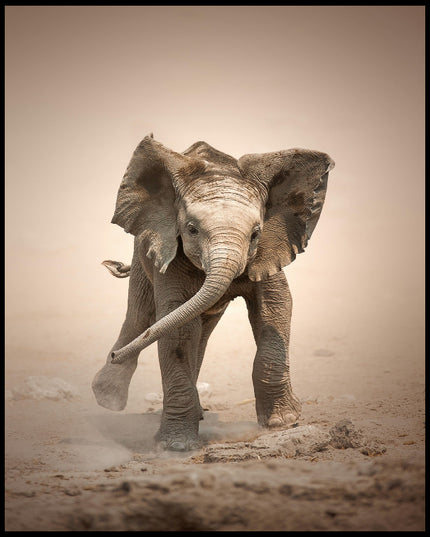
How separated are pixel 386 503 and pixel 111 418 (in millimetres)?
4582

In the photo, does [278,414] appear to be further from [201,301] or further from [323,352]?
[323,352]

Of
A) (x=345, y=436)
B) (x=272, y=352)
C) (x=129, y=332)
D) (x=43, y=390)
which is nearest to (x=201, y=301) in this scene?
(x=272, y=352)

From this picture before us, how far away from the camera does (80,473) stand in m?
4.80

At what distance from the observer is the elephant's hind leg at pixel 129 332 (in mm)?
7262

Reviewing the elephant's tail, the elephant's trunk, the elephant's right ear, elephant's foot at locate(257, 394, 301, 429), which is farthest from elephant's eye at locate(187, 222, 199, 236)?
the elephant's tail

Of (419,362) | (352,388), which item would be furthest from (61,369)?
(419,362)

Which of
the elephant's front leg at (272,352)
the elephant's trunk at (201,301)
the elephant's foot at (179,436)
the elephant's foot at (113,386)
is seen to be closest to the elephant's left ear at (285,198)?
the elephant's front leg at (272,352)

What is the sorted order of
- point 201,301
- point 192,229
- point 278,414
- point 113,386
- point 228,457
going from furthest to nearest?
point 113,386 → point 278,414 → point 192,229 → point 201,301 → point 228,457

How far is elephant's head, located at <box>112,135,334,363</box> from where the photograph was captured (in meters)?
5.45

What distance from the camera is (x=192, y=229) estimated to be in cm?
562

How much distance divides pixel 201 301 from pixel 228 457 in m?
1.12

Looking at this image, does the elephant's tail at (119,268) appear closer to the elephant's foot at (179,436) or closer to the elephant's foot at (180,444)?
the elephant's foot at (179,436)

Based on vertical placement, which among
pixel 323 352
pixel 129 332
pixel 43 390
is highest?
pixel 129 332

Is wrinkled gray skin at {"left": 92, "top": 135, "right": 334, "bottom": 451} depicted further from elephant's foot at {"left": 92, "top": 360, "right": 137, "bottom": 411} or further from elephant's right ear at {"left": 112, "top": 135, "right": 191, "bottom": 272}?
elephant's foot at {"left": 92, "top": 360, "right": 137, "bottom": 411}
